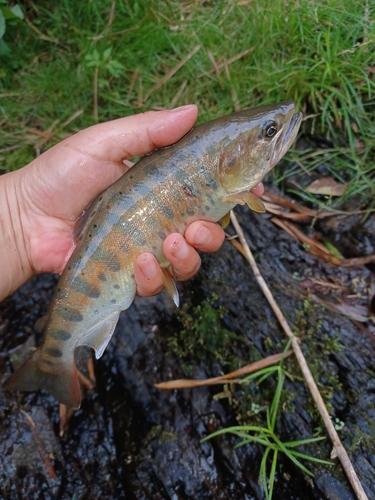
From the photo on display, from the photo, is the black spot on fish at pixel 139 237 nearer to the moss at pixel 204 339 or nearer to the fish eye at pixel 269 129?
the fish eye at pixel 269 129

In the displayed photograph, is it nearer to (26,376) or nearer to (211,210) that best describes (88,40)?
(211,210)

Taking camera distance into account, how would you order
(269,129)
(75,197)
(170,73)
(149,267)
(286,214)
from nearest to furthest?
(269,129) < (149,267) < (75,197) < (286,214) < (170,73)

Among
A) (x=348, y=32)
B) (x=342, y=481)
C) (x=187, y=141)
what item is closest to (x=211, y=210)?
(x=187, y=141)

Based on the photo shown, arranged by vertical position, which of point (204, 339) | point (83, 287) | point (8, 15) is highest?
point (8, 15)

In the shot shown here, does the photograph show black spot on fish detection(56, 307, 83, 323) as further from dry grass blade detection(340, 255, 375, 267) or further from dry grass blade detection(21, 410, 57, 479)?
dry grass blade detection(340, 255, 375, 267)

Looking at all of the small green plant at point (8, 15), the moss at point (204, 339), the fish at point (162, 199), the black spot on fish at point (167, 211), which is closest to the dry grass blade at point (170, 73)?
the small green plant at point (8, 15)

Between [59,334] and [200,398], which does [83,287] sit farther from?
[200,398]

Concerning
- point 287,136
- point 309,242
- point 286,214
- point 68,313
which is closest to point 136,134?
point 287,136
